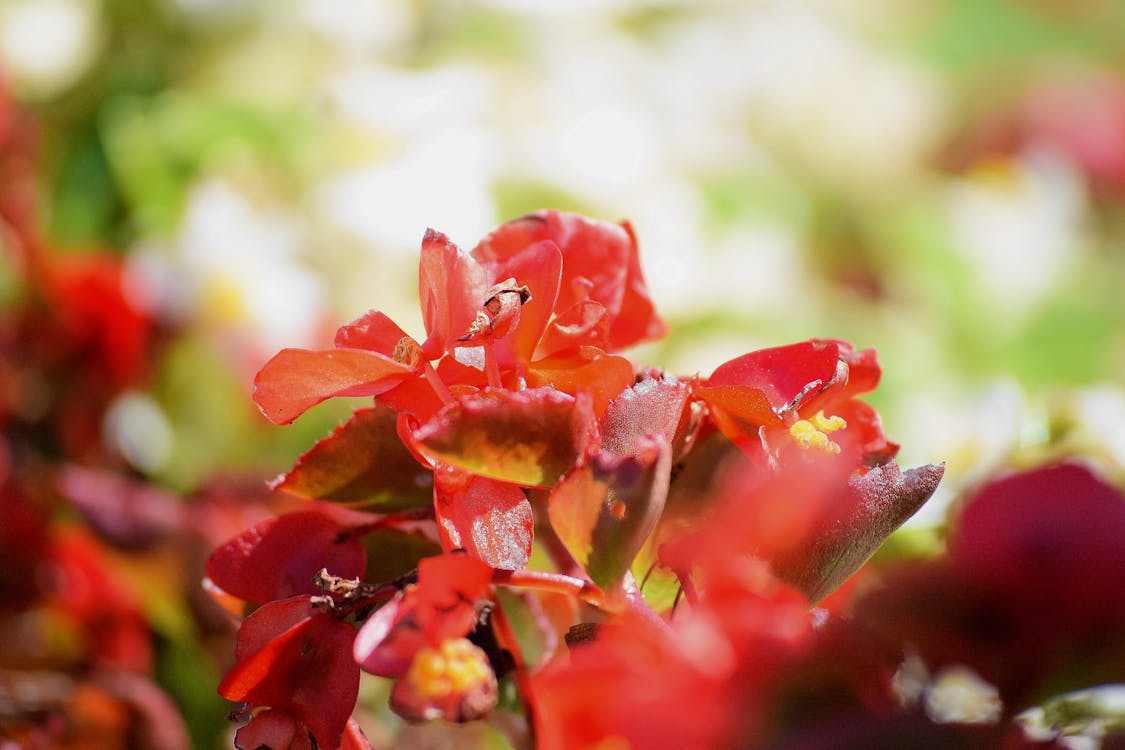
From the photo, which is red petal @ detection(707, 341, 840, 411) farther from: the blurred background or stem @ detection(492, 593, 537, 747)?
the blurred background

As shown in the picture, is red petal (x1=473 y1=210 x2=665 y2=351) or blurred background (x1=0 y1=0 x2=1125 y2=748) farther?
blurred background (x1=0 y1=0 x2=1125 y2=748)

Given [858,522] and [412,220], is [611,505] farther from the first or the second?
[412,220]

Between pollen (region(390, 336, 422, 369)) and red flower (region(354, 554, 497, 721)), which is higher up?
pollen (region(390, 336, 422, 369))

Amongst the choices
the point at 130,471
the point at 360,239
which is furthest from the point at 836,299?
the point at 130,471

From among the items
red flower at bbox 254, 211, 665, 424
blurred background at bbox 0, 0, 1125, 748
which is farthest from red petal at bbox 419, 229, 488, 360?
blurred background at bbox 0, 0, 1125, 748

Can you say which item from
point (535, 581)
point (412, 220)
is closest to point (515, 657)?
point (535, 581)

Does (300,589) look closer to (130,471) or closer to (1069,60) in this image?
(130,471)

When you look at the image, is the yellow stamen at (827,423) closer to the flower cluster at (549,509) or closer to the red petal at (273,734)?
the flower cluster at (549,509)
